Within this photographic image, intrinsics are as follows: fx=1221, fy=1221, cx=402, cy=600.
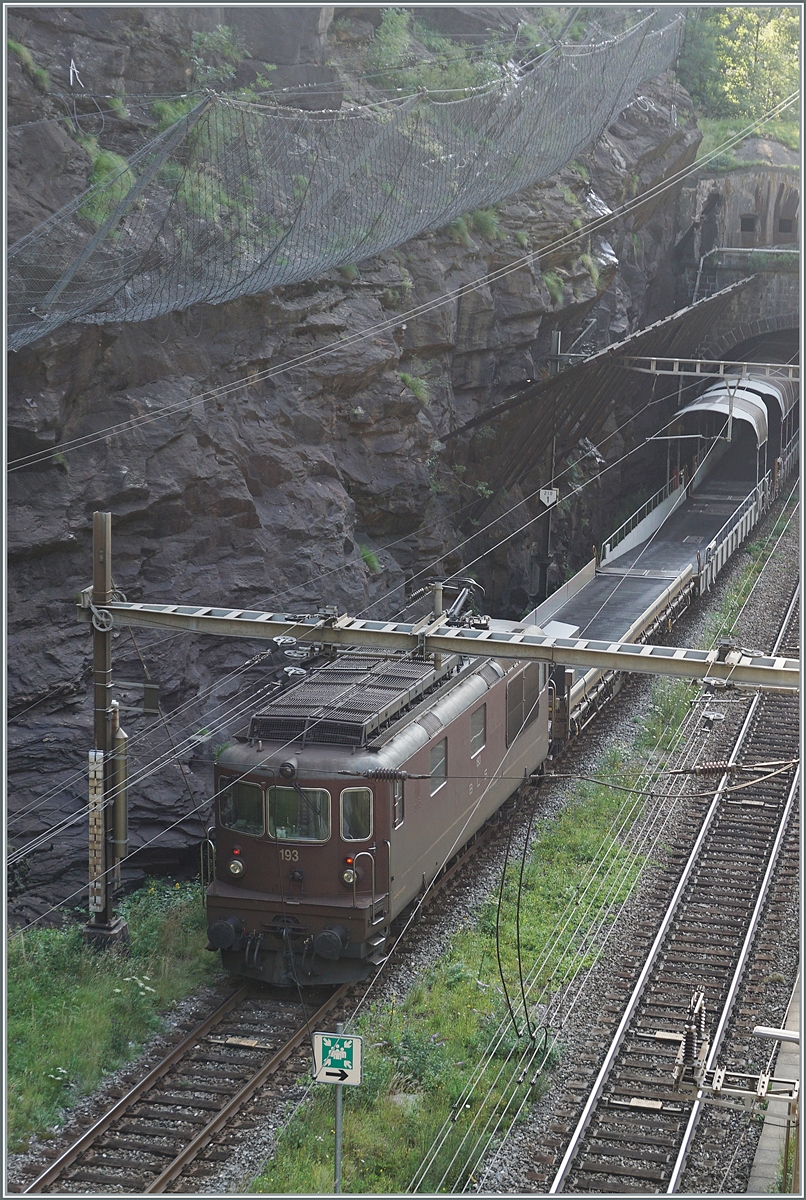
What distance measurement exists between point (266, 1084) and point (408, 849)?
123 inches

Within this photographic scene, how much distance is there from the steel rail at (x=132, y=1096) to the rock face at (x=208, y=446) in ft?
9.30

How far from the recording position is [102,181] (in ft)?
56.6

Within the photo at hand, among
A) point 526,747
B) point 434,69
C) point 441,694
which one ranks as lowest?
point 526,747

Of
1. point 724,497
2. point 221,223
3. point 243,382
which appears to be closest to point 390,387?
point 243,382

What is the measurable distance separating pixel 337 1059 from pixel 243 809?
14.2ft

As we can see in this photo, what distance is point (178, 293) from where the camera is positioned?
1708cm

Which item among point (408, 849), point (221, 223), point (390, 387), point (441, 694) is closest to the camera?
point (408, 849)

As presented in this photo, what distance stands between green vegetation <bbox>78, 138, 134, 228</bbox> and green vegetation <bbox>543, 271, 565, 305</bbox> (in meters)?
12.5

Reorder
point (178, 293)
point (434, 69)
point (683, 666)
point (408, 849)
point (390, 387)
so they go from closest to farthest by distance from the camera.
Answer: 1. point (683, 666)
2. point (408, 849)
3. point (178, 293)
4. point (390, 387)
5. point (434, 69)

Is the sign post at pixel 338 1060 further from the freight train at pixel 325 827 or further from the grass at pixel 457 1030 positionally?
the freight train at pixel 325 827

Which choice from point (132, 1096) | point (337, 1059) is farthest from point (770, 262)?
point (337, 1059)

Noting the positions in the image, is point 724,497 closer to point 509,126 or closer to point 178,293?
point 509,126

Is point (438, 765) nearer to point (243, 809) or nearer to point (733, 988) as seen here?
point (243, 809)

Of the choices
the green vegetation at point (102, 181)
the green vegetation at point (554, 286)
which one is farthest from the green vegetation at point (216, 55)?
the green vegetation at point (554, 286)
